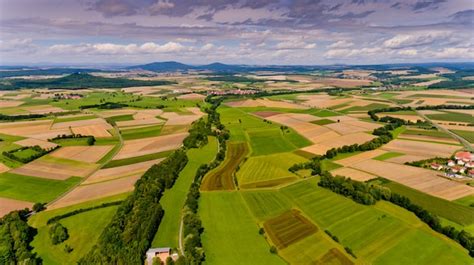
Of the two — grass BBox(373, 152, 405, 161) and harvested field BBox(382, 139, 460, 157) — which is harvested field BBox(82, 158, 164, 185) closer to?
grass BBox(373, 152, 405, 161)

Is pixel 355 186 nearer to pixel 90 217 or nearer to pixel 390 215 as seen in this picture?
pixel 390 215

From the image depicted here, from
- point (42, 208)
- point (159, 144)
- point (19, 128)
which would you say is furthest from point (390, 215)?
point (19, 128)

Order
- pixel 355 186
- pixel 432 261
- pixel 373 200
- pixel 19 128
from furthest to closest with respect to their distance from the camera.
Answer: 1. pixel 19 128
2. pixel 355 186
3. pixel 373 200
4. pixel 432 261

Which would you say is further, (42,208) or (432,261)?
(42,208)

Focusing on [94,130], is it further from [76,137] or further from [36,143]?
[36,143]

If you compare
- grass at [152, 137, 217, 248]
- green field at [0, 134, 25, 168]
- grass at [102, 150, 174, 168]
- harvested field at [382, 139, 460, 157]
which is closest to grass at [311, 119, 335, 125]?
harvested field at [382, 139, 460, 157]

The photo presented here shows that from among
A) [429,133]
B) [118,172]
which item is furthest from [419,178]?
[118,172]

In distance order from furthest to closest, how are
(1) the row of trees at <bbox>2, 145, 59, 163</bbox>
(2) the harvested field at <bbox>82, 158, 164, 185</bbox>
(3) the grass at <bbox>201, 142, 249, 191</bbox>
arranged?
(1) the row of trees at <bbox>2, 145, 59, 163</bbox> < (2) the harvested field at <bbox>82, 158, 164, 185</bbox> < (3) the grass at <bbox>201, 142, 249, 191</bbox>
